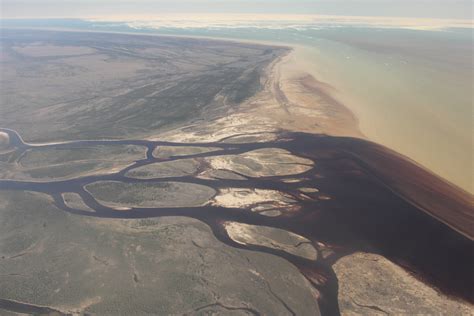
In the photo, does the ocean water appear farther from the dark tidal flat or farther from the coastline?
the dark tidal flat

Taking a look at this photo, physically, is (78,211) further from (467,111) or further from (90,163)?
(467,111)

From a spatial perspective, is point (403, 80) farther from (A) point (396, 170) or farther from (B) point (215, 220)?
(B) point (215, 220)

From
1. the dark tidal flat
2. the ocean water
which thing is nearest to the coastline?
the dark tidal flat

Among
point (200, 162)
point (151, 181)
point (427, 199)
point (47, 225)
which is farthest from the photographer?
point (200, 162)

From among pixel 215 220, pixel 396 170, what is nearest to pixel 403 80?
pixel 396 170

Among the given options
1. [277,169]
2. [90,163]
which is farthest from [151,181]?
[277,169]

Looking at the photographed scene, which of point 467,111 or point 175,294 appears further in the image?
point 467,111
